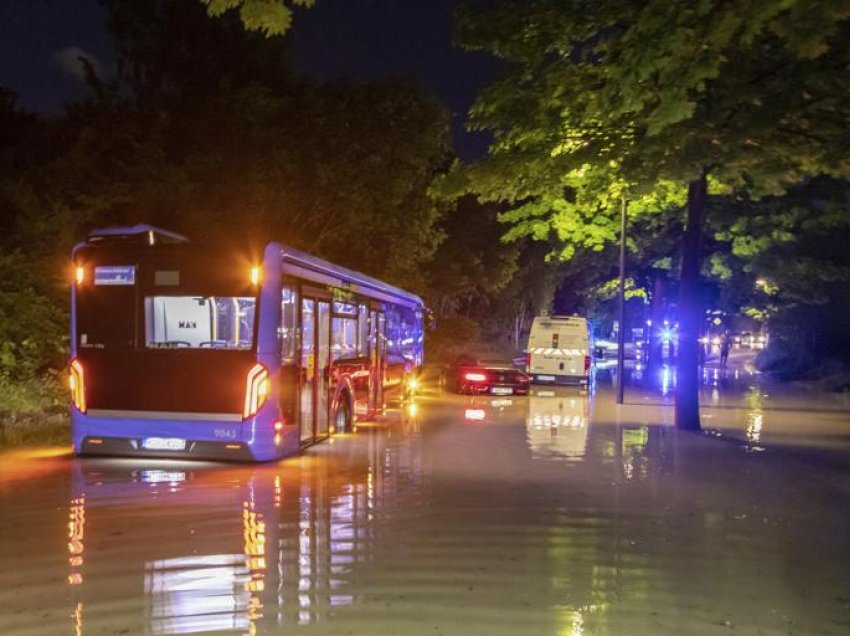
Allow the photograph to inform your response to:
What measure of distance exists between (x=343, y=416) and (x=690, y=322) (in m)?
7.85

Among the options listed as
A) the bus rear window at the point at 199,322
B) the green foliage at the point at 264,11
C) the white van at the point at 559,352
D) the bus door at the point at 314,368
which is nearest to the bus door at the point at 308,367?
the bus door at the point at 314,368

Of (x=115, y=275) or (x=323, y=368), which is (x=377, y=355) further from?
(x=115, y=275)

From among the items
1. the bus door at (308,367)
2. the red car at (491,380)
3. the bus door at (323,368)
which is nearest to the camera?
the bus door at (308,367)

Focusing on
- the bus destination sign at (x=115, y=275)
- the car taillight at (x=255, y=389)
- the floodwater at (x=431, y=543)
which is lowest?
the floodwater at (x=431, y=543)

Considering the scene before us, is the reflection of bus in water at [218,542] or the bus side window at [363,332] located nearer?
the reflection of bus in water at [218,542]

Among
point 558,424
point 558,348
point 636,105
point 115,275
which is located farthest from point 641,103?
point 558,348

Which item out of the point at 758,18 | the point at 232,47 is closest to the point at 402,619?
the point at 758,18

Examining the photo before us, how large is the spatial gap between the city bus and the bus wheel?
117 inches

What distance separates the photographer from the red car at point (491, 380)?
91.8 feet

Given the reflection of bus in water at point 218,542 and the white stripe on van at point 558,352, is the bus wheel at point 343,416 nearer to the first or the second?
the reflection of bus in water at point 218,542

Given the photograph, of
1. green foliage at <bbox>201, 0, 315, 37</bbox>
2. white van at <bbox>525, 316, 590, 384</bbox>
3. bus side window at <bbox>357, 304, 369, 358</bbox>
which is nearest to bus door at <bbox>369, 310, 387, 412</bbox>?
bus side window at <bbox>357, 304, 369, 358</bbox>

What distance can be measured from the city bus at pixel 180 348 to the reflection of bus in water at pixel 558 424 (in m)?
5.00

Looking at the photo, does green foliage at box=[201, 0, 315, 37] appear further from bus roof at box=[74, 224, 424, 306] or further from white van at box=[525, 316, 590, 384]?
white van at box=[525, 316, 590, 384]

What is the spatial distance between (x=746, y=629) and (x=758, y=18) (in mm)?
5092
